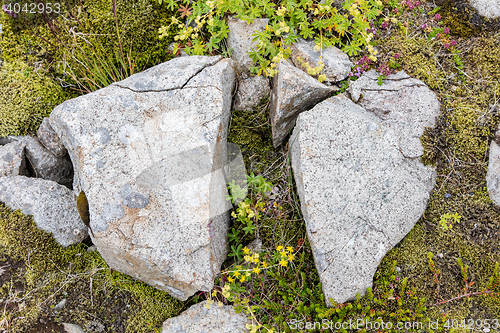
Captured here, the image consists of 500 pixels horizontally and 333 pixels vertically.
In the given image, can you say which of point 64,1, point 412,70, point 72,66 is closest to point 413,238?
point 412,70

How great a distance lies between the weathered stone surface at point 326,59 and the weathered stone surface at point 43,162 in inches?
146

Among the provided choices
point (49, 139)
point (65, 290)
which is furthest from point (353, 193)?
point (49, 139)

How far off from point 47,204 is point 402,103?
4.81 meters

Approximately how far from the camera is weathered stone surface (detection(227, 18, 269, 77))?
4461 mm

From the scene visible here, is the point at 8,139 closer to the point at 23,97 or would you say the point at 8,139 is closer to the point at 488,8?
the point at 23,97

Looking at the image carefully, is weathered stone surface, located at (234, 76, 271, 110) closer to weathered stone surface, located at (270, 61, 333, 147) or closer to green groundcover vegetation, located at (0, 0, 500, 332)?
green groundcover vegetation, located at (0, 0, 500, 332)

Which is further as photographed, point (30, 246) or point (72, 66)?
point (72, 66)

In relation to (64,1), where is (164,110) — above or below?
below

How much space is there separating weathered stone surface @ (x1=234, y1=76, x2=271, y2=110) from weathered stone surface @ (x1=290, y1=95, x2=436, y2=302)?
90 cm

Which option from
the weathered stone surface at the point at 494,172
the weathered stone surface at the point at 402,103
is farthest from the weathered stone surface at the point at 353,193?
the weathered stone surface at the point at 494,172

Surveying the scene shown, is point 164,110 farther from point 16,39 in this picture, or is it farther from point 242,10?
point 16,39

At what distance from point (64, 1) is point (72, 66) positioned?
101cm

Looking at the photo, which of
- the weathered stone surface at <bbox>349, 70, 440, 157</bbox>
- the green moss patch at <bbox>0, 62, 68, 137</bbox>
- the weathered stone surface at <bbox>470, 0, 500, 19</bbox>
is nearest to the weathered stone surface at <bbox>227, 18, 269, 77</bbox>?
the weathered stone surface at <bbox>349, 70, 440, 157</bbox>

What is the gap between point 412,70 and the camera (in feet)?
14.1
